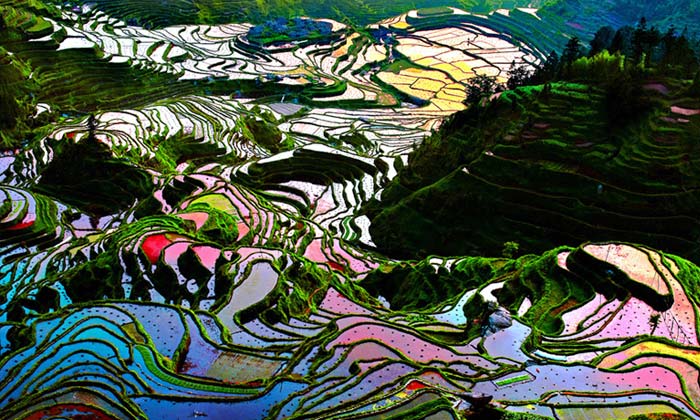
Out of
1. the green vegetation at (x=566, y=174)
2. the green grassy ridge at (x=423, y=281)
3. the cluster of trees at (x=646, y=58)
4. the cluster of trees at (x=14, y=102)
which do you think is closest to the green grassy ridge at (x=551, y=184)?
the green vegetation at (x=566, y=174)

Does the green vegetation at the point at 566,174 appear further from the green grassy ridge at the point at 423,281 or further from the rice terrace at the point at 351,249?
the green grassy ridge at the point at 423,281

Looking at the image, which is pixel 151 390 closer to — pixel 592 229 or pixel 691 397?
pixel 691 397

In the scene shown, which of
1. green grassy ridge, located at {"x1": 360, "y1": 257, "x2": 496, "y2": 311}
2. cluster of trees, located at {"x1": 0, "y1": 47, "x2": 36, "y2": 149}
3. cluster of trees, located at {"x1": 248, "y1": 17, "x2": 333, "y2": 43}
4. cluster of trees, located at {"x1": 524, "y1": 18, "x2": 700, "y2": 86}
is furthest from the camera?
cluster of trees, located at {"x1": 248, "y1": 17, "x2": 333, "y2": 43}

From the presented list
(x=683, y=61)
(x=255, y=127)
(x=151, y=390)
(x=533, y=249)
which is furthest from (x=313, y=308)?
(x=255, y=127)

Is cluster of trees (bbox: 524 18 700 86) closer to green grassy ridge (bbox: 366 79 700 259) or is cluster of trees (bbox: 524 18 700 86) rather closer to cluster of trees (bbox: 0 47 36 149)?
green grassy ridge (bbox: 366 79 700 259)

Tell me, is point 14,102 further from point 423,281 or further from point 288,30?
point 288,30

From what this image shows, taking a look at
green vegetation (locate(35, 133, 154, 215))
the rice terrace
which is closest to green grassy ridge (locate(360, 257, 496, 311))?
the rice terrace
